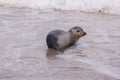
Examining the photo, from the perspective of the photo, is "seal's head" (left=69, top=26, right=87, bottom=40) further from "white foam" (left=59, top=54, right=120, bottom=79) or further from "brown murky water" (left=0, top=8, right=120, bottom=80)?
"white foam" (left=59, top=54, right=120, bottom=79)

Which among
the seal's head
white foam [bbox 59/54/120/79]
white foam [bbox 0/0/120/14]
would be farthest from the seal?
white foam [bbox 0/0/120/14]

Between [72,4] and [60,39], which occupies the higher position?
[60,39]

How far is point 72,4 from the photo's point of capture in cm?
1321

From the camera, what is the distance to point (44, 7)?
13156 millimetres

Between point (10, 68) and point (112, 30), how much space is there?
3540mm

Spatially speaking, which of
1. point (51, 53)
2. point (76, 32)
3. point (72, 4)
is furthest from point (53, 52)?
point (72, 4)

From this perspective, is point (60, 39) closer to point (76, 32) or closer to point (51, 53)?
point (51, 53)

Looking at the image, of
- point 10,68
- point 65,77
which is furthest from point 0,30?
point 65,77

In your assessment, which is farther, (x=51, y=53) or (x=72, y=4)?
(x=72, y=4)

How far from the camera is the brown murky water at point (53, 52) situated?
6121 millimetres

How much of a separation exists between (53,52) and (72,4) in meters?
6.03

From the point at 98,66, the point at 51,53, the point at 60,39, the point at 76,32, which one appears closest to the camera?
the point at 98,66

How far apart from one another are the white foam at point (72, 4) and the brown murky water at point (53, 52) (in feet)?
4.90

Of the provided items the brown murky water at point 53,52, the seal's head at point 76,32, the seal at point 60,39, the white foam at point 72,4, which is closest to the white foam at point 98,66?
A: the brown murky water at point 53,52
